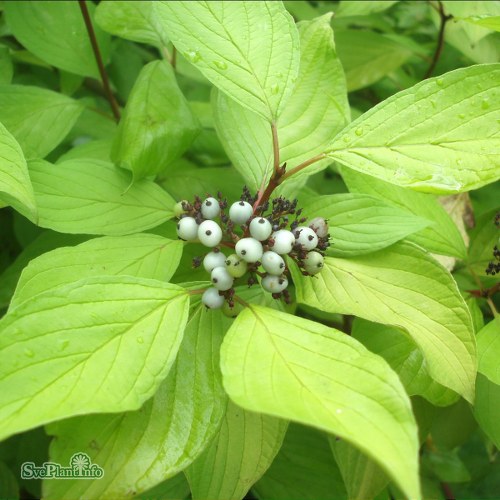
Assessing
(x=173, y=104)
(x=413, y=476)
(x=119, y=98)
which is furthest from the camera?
(x=119, y=98)

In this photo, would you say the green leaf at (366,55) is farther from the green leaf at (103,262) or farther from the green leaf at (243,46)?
the green leaf at (103,262)

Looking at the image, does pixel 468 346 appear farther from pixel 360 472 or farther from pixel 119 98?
pixel 119 98

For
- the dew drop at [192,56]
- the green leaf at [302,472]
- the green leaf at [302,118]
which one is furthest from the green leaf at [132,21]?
the green leaf at [302,472]

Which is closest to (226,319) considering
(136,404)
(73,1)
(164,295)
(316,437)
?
(164,295)

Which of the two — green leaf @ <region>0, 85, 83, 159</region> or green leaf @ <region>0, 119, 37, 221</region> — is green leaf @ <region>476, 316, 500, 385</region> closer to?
green leaf @ <region>0, 119, 37, 221</region>

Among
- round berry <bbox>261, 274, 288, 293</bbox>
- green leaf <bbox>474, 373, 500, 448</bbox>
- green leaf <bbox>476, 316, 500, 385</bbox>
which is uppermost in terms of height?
round berry <bbox>261, 274, 288, 293</bbox>

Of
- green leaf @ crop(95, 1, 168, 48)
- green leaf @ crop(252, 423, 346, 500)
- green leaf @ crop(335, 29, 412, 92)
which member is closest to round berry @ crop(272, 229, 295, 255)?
green leaf @ crop(252, 423, 346, 500)
